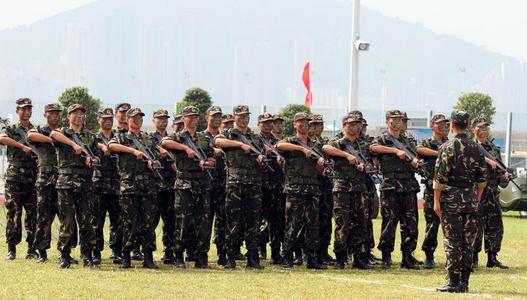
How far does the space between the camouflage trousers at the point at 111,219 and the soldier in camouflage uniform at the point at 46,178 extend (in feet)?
2.10

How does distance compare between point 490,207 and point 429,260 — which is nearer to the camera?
point 429,260

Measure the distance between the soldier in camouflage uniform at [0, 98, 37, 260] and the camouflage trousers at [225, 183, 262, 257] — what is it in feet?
9.01

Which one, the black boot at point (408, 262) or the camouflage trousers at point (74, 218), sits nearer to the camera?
the camouflage trousers at point (74, 218)

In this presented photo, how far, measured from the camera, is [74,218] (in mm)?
13859

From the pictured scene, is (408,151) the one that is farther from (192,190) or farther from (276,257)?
(192,190)

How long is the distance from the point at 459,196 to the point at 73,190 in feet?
15.8

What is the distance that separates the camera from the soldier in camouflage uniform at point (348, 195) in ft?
47.4

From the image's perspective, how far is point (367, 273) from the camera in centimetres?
1405

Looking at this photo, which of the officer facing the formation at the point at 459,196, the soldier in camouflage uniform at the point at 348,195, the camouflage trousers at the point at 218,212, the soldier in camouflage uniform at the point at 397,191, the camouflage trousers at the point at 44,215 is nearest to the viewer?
the officer facing the formation at the point at 459,196

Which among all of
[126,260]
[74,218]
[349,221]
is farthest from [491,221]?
[74,218]

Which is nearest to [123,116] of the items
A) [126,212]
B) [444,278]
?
[126,212]

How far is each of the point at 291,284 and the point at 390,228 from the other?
279 cm

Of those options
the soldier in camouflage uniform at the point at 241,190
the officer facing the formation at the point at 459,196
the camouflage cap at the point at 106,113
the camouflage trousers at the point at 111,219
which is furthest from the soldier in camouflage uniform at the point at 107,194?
the officer facing the formation at the point at 459,196

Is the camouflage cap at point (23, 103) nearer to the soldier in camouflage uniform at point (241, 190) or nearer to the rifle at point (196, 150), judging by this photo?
the rifle at point (196, 150)
